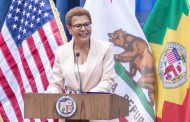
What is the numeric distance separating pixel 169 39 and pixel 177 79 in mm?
312

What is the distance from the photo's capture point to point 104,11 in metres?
3.63

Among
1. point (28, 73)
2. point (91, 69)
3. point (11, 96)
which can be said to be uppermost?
point (91, 69)

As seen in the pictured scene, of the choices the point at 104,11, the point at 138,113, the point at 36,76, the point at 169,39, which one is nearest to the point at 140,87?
the point at 138,113

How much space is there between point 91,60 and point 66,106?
36cm

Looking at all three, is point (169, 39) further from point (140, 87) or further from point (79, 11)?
point (79, 11)

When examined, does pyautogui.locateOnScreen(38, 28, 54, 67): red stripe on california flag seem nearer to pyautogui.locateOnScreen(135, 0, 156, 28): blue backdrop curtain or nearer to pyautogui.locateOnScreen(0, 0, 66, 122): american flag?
pyautogui.locateOnScreen(0, 0, 66, 122): american flag

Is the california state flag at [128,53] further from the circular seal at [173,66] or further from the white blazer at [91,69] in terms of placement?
the white blazer at [91,69]

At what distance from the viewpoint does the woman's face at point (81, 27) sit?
2.43 metres

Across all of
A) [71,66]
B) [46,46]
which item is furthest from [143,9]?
[71,66]

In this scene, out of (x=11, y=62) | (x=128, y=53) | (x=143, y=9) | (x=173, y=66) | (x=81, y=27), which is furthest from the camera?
(x=11, y=62)

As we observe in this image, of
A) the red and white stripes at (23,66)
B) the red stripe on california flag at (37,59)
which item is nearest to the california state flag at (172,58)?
the red and white stripes at (23,66)

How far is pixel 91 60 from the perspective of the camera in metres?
2.47

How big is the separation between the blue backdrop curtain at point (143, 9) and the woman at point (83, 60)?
1.24m

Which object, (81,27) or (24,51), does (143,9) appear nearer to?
(24,51)
